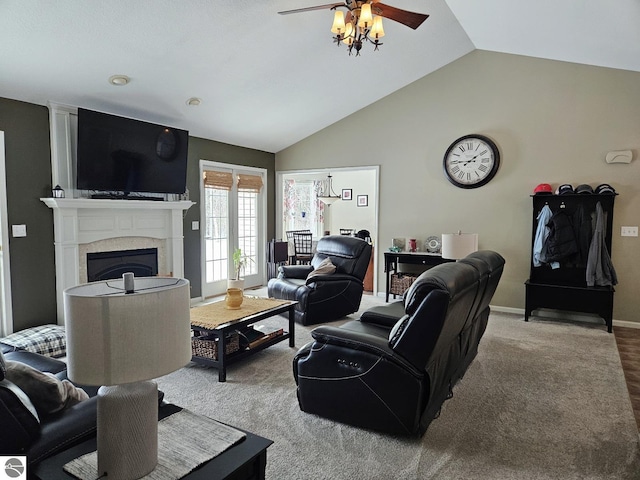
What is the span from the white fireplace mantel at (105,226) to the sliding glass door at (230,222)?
737mm

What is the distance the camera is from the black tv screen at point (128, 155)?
450 cm

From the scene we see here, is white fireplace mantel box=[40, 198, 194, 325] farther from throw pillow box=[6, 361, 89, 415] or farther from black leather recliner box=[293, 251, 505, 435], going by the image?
black leather recliner box=[293, 251, 505, 435]

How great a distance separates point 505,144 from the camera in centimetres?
570

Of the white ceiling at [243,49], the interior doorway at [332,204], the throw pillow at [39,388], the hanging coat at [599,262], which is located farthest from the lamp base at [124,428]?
the interior doorway at [332,204]

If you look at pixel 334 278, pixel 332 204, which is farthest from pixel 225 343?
pixel 332 204

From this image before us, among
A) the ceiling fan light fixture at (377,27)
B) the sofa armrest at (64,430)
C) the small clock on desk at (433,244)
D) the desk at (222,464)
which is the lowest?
the desk at (222,464)

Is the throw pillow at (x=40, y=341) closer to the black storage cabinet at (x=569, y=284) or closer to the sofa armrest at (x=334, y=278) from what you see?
the sofa armrest at (x=334, y=278)

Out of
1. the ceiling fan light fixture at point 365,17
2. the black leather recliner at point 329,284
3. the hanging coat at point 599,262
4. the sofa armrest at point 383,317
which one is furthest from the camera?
the black leather recliner at point 329,284

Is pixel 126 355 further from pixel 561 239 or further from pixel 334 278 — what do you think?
pixel 561 239

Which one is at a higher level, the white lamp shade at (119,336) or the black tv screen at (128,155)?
the black tv screen at (128,155)

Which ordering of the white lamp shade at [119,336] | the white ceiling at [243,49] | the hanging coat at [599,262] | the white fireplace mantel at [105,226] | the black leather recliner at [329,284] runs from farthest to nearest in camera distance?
the black leather recliner at [329,284], the hanging coat at [599,262], the white fireplace mantel at [105,226], the white ceiling at [243,49], the white lamp shade at [119,336]

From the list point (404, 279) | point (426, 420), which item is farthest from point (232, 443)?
point (404, 279)

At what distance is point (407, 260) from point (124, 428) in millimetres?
5287

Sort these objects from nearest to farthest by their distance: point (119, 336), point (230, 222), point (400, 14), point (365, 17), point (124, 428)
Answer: point (119, 336) < point (124, 428) < point (365, 17) < point (400, 14) < point (230, 222)
